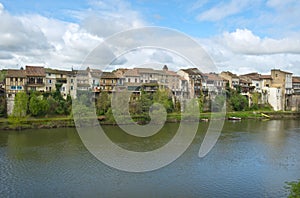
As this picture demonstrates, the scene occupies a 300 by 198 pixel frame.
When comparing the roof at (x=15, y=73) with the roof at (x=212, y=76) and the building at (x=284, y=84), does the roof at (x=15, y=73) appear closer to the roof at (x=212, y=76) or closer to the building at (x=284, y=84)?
the roof at (x=212, y=76)

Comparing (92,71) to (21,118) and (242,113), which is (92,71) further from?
(242,113)

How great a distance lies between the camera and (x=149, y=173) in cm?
1358

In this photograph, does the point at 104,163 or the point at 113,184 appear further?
the point at 104,163

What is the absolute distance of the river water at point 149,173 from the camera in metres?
11.4

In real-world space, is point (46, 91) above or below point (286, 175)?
above

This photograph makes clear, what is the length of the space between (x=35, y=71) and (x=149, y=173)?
22.5 meters

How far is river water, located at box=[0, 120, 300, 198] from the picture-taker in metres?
11.4

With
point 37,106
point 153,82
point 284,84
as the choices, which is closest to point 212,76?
point 153,82

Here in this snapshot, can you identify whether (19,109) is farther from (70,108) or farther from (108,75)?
(108,75)

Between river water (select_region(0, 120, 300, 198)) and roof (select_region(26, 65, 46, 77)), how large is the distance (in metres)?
10.6

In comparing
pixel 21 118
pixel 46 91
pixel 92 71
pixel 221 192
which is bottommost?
pixel 221 192

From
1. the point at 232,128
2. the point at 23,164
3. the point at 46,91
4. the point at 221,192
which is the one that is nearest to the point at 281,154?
the point at 221,192

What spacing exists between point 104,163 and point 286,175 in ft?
29.0

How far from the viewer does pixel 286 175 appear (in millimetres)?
13383
